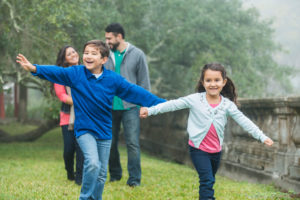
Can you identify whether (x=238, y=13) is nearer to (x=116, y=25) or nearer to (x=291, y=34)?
(x=116, y=25)

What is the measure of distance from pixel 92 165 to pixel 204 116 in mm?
1294

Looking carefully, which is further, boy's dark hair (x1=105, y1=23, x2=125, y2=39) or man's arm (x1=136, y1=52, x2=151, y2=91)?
man's arm (x1=136, y1=52, x2=151, y2=91)

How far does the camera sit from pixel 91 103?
4117 mm

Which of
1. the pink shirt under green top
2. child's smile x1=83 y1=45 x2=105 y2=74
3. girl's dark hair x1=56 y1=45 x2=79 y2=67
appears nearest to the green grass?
the pink shirt under green top

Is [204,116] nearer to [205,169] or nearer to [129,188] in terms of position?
[205,169]

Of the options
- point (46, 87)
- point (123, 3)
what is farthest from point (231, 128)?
point (123, 3)

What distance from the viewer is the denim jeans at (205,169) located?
4117mm

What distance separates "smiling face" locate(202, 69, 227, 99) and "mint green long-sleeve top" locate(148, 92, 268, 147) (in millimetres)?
124

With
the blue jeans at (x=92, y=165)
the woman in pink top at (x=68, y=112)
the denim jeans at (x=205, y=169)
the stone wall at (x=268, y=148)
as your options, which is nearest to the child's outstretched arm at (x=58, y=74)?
the blue jeans at (x=92, y=165)

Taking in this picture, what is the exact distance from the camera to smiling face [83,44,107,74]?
13.8ft

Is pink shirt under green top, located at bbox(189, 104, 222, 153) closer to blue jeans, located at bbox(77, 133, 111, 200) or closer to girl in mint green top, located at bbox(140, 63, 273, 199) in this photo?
girl in mint green top, located at bbox(140, 63, 273, 199)

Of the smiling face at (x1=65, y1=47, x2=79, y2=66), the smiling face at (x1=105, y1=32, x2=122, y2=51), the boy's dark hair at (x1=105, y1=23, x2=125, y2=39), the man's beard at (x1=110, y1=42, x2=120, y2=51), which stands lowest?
the smiling face at (x1=65, y1=47, x2=79, y2=66)

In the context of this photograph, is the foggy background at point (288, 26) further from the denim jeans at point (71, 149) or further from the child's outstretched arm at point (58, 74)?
the child's outstretched arm at point (58, 74)

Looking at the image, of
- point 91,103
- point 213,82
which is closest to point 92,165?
point 91,103
